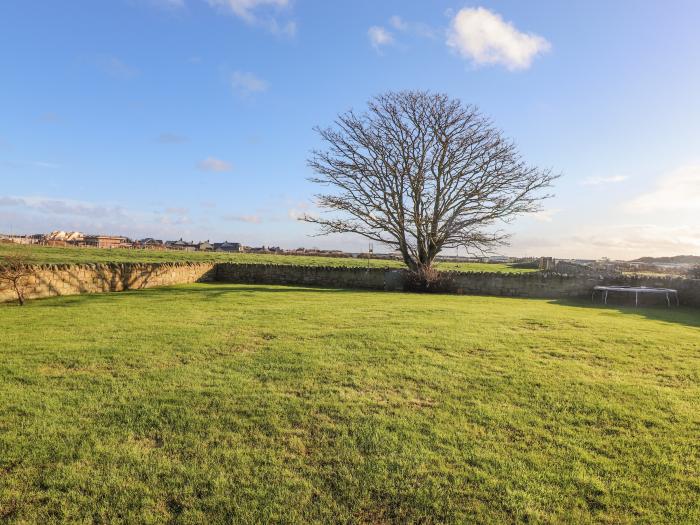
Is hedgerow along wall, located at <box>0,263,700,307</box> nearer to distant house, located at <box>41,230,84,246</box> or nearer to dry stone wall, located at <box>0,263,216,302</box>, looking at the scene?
dry stone wall, located at <box>0,263,216,302</box>

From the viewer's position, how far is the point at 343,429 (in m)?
4.39

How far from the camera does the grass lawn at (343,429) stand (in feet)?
10.6

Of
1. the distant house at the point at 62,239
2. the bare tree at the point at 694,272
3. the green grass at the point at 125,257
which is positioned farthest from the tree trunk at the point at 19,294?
the distant house at the point at 62,239

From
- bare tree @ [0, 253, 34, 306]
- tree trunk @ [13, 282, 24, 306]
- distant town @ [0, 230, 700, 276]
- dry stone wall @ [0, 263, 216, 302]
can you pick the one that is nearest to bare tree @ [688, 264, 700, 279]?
distant town @ [0, 230, 700, 276]

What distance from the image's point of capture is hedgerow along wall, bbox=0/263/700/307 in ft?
A: 52.0

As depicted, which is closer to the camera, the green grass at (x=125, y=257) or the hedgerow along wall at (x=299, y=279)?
the hedgerow along wall at (x=299, y=279)

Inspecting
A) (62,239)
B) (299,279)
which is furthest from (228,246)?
(299,279)

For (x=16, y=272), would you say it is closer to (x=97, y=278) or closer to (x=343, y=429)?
(x=97, y=278)

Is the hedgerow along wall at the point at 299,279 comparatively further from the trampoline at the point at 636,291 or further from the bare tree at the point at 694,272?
the bare tree at the point at 694,272

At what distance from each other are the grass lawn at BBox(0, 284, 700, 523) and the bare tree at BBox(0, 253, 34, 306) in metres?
5.55

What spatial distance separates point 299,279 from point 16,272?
50.9ft

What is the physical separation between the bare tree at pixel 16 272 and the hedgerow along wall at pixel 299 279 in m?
0.24

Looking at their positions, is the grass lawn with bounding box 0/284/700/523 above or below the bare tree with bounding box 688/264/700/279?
below

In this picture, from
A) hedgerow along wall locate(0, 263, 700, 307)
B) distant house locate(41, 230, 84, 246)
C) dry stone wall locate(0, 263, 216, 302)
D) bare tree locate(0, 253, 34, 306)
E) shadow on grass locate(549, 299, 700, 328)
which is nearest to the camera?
bare tree locate(0, 253, 34, 306)
